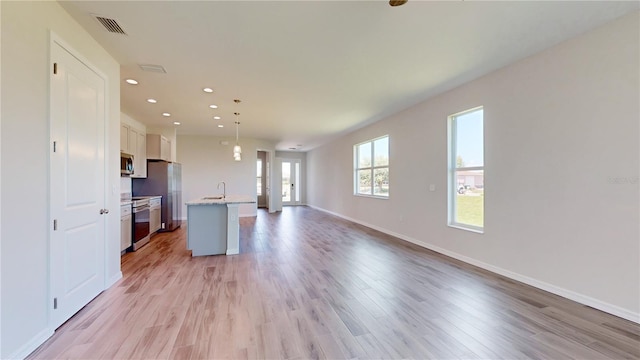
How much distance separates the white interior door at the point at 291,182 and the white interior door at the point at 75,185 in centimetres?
914

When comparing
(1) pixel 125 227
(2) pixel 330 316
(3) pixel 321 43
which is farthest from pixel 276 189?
(2) pixel 330 316

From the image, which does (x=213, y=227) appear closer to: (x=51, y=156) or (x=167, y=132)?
(x=51, y=156)

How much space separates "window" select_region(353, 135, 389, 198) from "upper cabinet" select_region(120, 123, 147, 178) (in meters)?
5.26

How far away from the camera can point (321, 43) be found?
276 cm

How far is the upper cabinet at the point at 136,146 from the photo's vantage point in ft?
16.1

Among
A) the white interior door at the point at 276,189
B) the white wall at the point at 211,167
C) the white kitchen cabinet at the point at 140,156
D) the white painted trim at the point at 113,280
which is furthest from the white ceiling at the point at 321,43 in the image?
the white interior door at the point at 276,189

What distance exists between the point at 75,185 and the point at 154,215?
3.51 metres

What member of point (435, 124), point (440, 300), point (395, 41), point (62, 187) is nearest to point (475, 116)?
point (435, 124)

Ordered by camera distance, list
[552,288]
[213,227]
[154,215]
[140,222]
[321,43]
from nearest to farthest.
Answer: [321,43] < [552,288] < [213,227] < [140,222] < [154,215]

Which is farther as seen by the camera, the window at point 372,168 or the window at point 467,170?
the window at point 372,168

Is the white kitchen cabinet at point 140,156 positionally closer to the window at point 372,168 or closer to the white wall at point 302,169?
the window at point 372,168

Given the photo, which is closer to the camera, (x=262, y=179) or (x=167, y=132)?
(x=167, y=132)

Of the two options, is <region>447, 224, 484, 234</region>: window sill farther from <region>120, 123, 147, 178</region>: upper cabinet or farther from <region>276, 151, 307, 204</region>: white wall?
<region>276, 151, 307, 204</region>: white wall

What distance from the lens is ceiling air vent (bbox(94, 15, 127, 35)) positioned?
2.34 meters
